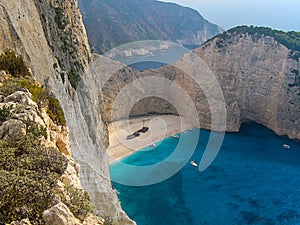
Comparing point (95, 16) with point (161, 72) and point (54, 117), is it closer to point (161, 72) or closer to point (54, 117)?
point (161, 72)

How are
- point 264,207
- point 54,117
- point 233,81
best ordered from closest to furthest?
1. point 54,117
2. point 264,207
3. point 233,81

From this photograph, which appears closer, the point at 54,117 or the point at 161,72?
the point at 54,117

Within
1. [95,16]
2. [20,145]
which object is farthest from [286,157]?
[95,16]

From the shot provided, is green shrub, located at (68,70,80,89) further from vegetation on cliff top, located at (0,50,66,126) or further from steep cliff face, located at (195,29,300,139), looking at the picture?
steep cliff face, located at (195,29,300,139)

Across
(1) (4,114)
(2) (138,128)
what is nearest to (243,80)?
(2) (138,128)

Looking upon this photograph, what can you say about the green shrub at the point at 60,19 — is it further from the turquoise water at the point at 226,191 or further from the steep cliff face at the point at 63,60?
the turquoise water at the point at 226,191

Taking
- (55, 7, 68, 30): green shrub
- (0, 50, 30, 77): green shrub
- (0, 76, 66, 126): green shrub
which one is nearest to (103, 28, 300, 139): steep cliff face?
(55, 7, 68, 30): green shrub

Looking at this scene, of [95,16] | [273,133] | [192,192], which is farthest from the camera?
[95,16]
